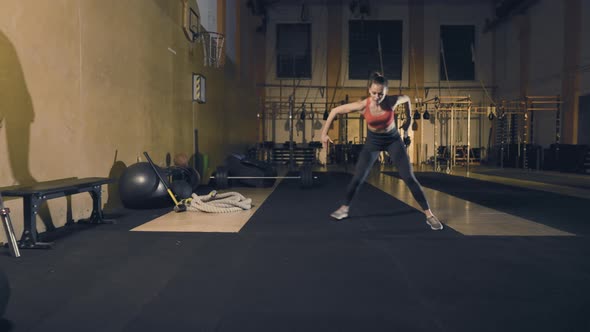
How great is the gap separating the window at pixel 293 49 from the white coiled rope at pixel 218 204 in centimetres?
1041

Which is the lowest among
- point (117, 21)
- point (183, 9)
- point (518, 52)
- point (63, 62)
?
point (63, 62)

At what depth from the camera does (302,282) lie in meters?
2.14

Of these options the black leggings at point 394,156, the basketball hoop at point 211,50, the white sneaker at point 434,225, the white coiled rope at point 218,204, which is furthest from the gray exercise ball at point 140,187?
the basketball hoop at point 211,50

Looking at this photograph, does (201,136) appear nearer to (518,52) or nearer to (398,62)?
(398,62)

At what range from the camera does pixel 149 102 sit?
17.4ft

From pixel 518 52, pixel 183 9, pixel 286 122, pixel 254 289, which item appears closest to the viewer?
pixel 254 289

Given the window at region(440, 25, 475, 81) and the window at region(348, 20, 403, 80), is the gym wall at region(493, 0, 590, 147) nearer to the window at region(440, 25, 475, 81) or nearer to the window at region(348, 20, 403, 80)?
the window at region(440, 25, 475, 81)

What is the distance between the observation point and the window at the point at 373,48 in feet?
47.5

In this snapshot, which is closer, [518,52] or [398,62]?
[518,52]

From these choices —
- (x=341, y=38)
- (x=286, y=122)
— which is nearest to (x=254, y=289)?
(x=286, y=122)

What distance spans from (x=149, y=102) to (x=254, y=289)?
12.7ft

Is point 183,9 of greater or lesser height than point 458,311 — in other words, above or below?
above

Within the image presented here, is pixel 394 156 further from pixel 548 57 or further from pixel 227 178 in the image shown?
pixel 548 57

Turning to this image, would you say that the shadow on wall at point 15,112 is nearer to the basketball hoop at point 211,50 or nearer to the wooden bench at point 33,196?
the wooden bench at point 33,196
